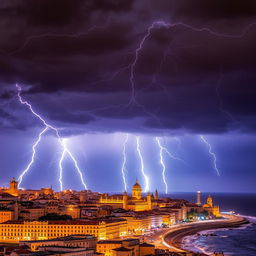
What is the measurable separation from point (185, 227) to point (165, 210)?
11.8m

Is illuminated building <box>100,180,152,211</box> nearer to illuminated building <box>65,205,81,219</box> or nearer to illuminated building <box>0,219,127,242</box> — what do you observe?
illuminated building <box>65,205,81,219</box>

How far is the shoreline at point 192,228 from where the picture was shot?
7094 cm

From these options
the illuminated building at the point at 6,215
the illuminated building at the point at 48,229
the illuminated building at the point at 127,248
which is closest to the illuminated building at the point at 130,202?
the illuminated building at the point at 6,215

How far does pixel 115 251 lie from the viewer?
50938 mm

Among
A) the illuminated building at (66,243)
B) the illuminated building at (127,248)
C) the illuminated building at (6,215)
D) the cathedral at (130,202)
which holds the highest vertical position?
the cathedral at (130,202)

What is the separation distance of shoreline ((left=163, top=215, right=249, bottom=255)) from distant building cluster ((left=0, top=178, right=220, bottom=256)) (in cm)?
320

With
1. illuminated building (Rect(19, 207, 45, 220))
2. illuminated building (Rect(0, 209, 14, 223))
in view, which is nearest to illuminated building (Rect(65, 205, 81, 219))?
illuminated building (Rect(19, 207, 45, 220))

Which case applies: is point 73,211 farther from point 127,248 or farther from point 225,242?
point 127,248

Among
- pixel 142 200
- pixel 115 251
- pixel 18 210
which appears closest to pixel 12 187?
pixel 142 200

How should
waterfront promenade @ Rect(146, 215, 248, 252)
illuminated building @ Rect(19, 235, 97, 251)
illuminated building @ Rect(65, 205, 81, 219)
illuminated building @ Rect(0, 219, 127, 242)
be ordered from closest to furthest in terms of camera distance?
1. illuminated building @ Rect(19, 235, 97, 251)
2. waterfront promenade @ Rect(146, 215, 248, 252)
3. illuminated building @ Rect(0, 219, 127, 242)
4. illuminated building @ Rect(65, 205, 81, 219)

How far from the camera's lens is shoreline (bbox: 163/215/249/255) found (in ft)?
233

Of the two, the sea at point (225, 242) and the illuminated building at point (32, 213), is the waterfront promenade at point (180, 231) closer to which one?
the sea at point (225, 242)

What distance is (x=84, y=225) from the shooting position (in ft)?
220

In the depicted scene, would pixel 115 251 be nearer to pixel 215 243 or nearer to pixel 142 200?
pixel 215 243
